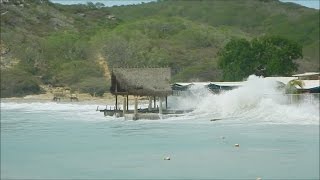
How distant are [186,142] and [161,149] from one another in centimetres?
203

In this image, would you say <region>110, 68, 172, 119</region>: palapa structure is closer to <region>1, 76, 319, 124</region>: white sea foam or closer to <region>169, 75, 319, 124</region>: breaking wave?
<region>1, 76, 319, 124</region>: white sea foam

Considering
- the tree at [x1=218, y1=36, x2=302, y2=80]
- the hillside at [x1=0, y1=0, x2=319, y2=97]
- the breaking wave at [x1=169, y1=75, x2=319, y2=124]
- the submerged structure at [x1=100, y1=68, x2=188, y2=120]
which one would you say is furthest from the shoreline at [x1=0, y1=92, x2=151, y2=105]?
the submerged structure at [x1=100, y1=68, x2=188, y2=120]

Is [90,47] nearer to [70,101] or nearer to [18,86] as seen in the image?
[18,86]

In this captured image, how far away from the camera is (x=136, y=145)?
22.6 m

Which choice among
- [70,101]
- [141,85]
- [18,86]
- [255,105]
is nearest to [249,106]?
[255,105]

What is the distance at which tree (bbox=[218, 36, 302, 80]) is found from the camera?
4559 cm

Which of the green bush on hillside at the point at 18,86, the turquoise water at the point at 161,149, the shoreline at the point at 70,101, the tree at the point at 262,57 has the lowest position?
the turquoise water at the point at 161,149

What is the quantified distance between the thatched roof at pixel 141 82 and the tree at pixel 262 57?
568 inches

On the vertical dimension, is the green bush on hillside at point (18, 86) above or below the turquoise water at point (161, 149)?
above

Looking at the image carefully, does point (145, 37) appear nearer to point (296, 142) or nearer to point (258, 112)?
point (258, 112)

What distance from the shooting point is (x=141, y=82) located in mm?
32906

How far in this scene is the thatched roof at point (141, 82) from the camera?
3269 centimetres

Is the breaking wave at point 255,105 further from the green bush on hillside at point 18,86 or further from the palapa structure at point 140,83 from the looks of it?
the green bush on hillside at point 18,86

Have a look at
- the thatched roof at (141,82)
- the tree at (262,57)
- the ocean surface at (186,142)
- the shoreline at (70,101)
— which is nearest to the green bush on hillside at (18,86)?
the shoreline at (70,101)
